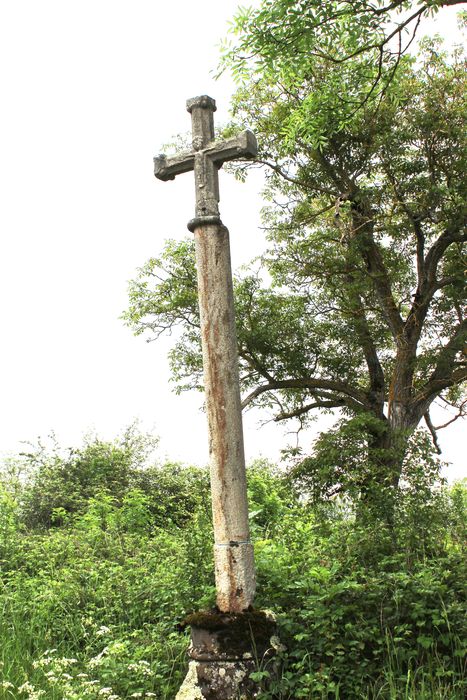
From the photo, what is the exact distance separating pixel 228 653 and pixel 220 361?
2123 millimetres

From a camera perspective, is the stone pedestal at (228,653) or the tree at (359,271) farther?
the tree at (359,271)

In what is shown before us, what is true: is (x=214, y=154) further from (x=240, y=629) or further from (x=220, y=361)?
(x=240, y=629)

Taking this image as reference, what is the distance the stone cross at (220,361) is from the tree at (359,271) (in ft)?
20.2

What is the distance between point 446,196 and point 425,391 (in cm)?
364

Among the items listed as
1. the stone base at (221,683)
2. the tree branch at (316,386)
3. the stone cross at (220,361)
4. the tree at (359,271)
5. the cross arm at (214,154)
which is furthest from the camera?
the tree branch at (316,386)

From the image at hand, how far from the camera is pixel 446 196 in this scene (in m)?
13.0

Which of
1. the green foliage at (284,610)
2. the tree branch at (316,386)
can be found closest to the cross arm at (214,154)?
the green foliage at (284,610)

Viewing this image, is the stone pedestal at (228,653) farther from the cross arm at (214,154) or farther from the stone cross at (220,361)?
the cross arm at (214,154)

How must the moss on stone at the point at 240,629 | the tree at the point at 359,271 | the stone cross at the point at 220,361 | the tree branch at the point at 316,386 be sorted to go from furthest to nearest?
1. the tree branch at the point at 316,386
2. the tree at the point at 359,271
3. the stone cross at the point at 220,361
4. the moss on stone at the point at 240,629

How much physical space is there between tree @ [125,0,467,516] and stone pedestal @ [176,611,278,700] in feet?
21.0

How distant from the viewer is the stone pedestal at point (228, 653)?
5.07 m


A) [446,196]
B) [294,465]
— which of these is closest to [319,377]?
[294,465]

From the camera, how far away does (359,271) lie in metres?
14.3

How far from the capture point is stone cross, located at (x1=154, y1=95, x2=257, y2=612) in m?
5.46
